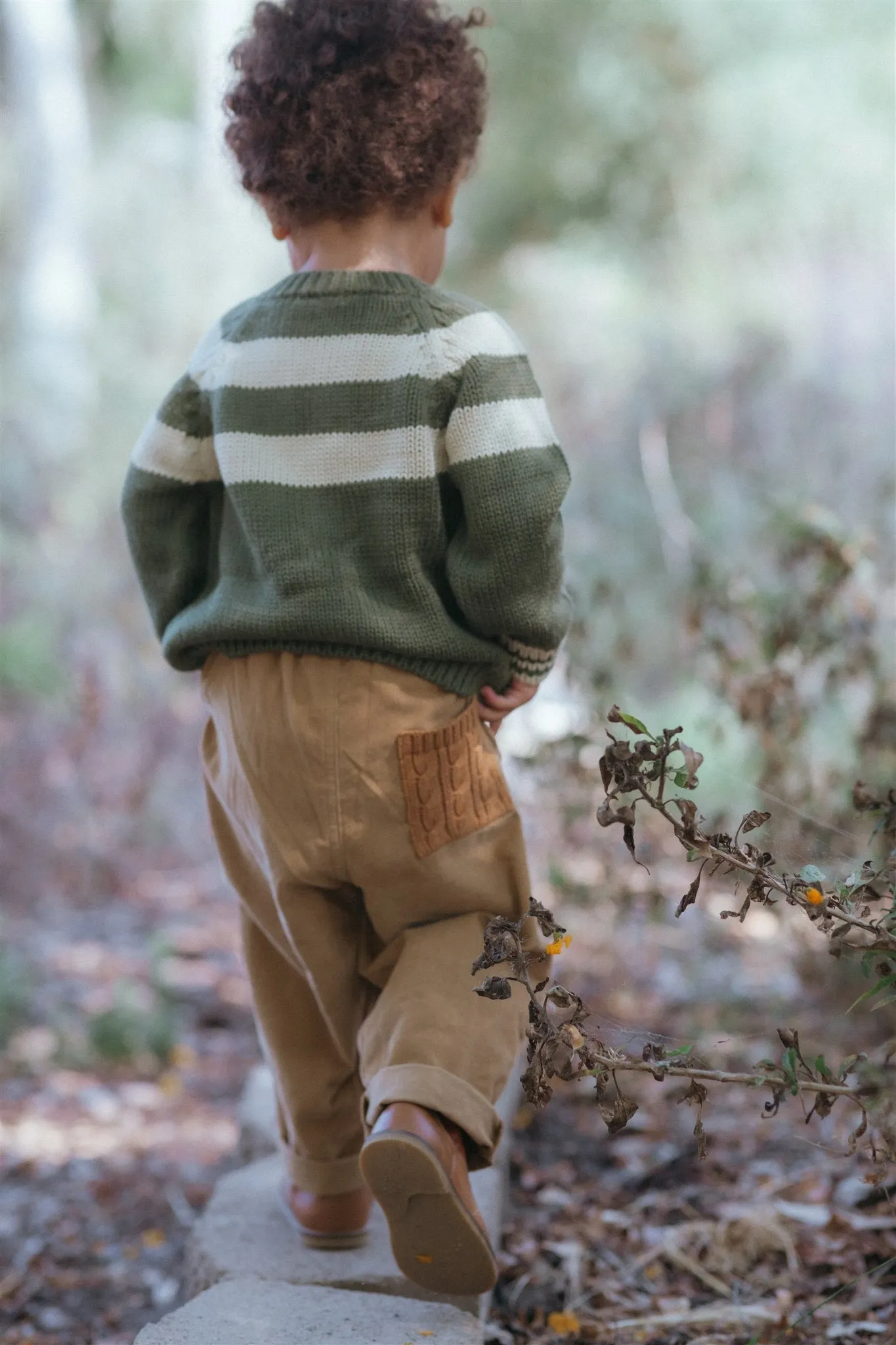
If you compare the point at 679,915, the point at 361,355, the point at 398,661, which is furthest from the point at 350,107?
the point at 679,915

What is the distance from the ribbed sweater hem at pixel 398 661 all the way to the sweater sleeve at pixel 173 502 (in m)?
0.15

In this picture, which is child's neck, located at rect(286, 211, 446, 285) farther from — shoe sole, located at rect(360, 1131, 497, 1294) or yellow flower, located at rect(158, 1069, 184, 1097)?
yellow flower, located at rect(158, 1069, 184, 1097)

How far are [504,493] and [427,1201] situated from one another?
0.91 meters

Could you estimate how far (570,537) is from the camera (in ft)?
17.4

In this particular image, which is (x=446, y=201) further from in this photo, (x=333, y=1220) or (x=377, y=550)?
(x=333, y=1220)

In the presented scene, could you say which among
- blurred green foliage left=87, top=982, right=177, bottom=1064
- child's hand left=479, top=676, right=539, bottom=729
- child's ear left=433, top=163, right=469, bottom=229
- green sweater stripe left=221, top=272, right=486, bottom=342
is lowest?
blurred green foliage left=87, top=982, right=177, bottom=1064

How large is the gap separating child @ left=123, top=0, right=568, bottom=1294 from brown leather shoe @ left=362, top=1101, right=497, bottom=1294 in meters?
0.07

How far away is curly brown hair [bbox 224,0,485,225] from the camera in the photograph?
1.86 meters

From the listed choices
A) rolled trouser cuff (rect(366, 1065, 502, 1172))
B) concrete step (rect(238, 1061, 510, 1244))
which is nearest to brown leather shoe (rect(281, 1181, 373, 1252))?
concrete step (rect(238, 1061, 510, 1244))

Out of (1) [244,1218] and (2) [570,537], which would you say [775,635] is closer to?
(1) [244,1218]

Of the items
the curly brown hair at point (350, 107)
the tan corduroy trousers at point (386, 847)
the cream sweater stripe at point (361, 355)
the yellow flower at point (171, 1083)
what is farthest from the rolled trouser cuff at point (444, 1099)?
the yellow flower at point (171, 1083)

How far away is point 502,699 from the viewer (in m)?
1.98

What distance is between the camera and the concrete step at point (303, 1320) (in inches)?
66.0

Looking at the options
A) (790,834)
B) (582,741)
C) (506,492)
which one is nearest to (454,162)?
(506,492)
